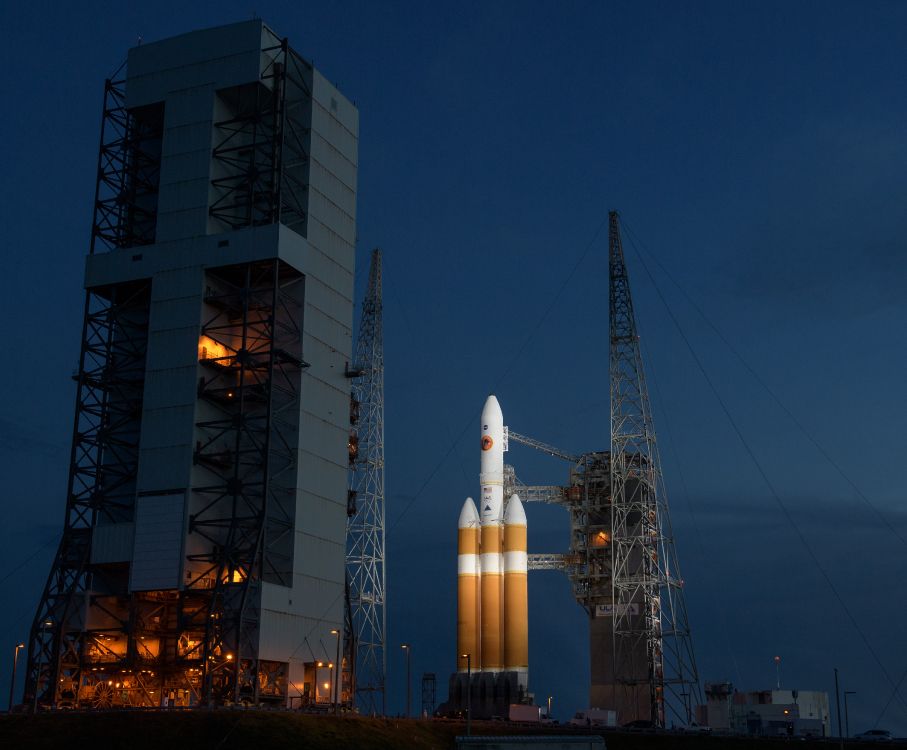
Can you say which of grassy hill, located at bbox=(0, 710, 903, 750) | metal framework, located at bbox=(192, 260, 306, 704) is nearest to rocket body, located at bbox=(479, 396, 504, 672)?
metal framework, located at bbox=(192, 260, 306, 704)

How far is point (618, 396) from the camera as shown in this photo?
4090 inches

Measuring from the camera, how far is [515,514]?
347 ft

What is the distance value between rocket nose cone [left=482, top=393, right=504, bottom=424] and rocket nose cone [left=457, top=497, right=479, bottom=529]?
25.6 ft

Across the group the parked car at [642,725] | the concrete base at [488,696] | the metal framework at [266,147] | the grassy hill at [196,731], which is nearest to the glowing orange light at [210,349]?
the metal framework at [266,147]

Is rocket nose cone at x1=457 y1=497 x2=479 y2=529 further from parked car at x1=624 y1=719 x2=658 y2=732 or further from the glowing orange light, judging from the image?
the glowing orange light

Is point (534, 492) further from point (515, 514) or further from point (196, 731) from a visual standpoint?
point (196, 731)

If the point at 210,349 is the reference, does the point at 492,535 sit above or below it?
below

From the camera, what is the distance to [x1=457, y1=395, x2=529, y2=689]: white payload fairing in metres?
103

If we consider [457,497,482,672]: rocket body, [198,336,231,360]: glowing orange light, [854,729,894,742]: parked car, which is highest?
[198,336,231,360]: glowing orange light

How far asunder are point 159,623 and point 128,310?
23257 millimetres

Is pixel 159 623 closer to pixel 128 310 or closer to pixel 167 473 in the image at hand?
pixel 167 473

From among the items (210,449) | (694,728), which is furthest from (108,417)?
(694,728)

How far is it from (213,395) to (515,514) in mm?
32670

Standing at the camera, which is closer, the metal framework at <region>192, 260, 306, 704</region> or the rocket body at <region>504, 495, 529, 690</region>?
the metal framework at <region>192, 260, 306, 704</region>
